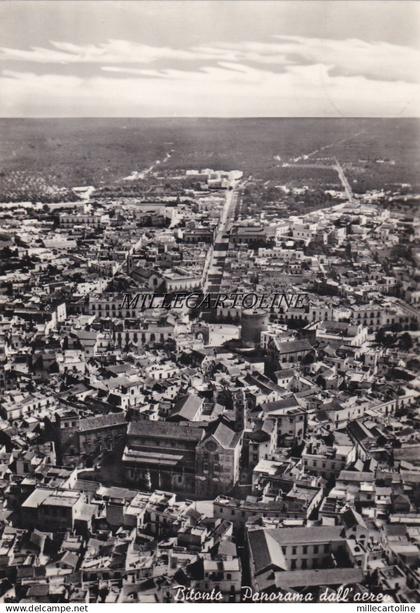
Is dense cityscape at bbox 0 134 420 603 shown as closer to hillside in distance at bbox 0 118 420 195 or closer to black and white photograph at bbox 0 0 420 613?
black and white photograph at bbox 0 0 420 613

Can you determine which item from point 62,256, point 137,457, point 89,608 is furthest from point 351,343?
point 62,256

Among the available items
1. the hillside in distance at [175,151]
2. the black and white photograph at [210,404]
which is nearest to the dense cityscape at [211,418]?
the black and white photograph at [210,404]

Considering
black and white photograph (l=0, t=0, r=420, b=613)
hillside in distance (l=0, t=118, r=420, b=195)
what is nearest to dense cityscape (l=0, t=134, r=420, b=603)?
black and white photograph (l=0, t=0, r=420, b=613)

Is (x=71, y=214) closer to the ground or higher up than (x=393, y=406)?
higher up

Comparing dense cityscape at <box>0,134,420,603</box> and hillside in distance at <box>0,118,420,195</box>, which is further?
hillside in distance at <box>0,118,420,195</box>

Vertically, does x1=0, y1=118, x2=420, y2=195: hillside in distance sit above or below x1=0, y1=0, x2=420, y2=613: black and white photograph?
above

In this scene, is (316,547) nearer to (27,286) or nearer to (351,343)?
(351,343)

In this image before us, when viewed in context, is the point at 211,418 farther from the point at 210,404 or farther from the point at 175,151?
the point at 175,151
